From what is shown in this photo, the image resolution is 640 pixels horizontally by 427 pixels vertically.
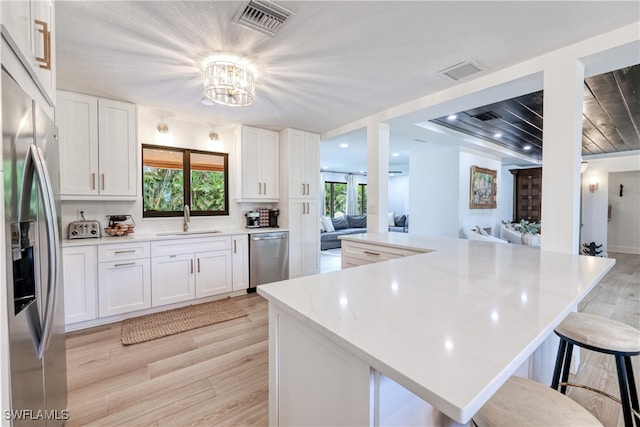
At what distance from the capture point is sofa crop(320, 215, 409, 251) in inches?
299

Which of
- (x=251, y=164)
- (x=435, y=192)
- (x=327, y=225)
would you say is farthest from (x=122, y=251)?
(x=327, y=225)

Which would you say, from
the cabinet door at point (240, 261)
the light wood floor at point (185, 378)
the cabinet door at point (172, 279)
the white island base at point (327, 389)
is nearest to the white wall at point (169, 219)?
the cabinet door at point (240, 261)

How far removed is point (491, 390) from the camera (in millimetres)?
568

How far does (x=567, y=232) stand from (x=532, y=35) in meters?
1.35

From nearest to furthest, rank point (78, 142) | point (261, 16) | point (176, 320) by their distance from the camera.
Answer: point (261, 16), point (78, 142), point (176, 320)

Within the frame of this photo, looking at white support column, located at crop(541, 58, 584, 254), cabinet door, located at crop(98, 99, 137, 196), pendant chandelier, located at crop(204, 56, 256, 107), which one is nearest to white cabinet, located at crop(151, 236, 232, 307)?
cabinet door, located at crop(98, 99, 137, 196)

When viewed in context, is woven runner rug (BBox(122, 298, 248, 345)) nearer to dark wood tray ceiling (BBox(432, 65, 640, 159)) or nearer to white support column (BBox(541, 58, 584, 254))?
white support column (BBox(541, 58, 584, 254))

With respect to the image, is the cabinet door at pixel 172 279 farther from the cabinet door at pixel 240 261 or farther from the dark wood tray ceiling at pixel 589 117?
the dark wood tray ceiling at pixel 589 117

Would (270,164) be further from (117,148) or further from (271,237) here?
(117,148)

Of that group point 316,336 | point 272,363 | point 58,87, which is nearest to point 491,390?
point 316,336

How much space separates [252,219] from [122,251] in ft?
5.70

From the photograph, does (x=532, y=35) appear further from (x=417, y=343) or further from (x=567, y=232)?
(x=417, y=343)

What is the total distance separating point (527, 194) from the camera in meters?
7.32

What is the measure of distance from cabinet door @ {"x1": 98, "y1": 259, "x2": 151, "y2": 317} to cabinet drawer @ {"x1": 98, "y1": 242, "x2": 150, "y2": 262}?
5cm
